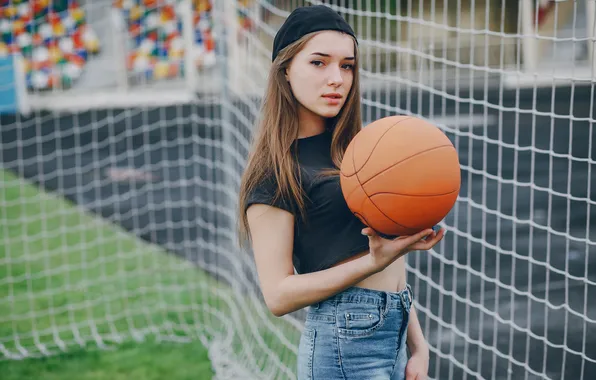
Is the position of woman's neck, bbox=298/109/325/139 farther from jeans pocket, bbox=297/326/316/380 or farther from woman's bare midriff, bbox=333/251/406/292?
jeans pocket, bbox=297/326/316/380

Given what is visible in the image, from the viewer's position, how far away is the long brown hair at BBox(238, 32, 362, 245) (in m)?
2.19

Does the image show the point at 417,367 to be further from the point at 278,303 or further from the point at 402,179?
the point at 402,179

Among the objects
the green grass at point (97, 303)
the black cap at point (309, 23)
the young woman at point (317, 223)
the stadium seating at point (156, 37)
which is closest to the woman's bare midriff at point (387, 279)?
the young woman at point (317, 223)

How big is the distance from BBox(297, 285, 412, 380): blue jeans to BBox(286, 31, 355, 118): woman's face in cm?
51

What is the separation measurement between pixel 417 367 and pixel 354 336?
299 millimetres

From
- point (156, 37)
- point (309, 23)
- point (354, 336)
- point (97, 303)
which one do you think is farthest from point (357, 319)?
point (156, 37)

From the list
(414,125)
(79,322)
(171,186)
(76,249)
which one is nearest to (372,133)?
(414,125)

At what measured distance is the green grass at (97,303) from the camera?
474 cm

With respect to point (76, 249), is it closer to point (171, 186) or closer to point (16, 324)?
point (16, 324)

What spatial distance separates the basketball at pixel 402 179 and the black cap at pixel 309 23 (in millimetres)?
370

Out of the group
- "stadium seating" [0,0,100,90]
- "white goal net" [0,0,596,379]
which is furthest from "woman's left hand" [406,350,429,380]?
"stadium seating" [0,0,100,90]

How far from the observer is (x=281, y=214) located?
2.18m

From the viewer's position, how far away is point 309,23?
7.45 ft

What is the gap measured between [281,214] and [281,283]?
0.18 meters
